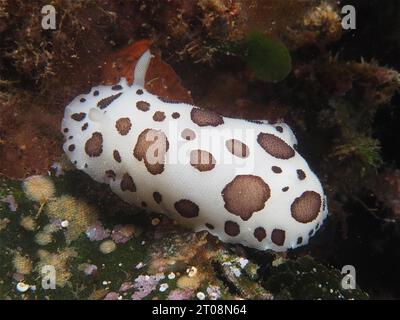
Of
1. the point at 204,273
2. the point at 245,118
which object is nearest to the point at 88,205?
the point at 204,273

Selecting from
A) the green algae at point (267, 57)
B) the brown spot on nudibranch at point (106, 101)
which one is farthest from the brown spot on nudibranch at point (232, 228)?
the brown spot on nudibranch at point (106, 101)

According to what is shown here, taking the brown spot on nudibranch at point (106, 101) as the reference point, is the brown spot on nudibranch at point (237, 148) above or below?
below

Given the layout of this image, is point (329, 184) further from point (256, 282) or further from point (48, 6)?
point (48, 6)

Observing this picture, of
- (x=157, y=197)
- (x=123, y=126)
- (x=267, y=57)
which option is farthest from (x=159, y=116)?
(x=267, y=57)

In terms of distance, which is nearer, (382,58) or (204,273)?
(204,273)

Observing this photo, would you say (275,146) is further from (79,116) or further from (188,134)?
(79,116)

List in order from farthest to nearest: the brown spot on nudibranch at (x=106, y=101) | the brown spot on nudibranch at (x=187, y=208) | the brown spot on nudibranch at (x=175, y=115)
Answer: the brown spot on nudibranch at (x=106, y=101)
the brown spot on nudibranch at (x=175, y=115)
the brown spot on nudibranch at (x=187, y=208)

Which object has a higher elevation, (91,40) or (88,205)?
(91,40)

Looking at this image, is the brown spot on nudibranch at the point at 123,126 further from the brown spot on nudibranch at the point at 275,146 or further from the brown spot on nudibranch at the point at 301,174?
the brown spot on nudibranch at the point at 301,174
